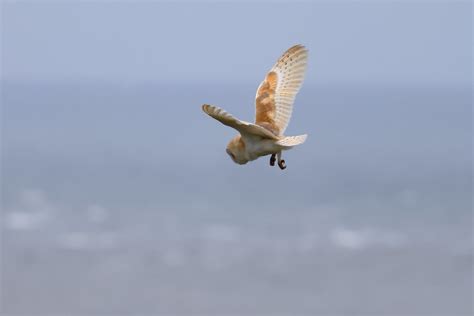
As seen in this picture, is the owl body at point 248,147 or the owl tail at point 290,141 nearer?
the owl tail at point 290,141

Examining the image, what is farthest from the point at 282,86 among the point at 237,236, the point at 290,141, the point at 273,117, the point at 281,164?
the point at 237,236

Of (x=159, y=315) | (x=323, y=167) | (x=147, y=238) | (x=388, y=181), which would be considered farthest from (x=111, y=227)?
(x=323, y=167)

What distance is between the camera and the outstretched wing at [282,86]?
1176 centimetres

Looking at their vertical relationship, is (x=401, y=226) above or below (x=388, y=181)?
below

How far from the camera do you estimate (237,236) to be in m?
88.8

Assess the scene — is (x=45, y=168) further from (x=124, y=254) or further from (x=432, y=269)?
(x=432, y=269)

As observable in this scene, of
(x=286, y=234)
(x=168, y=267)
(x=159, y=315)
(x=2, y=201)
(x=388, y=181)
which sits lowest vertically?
(x=159, y=315)

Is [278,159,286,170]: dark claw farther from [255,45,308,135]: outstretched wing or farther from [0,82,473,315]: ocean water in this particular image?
[0,82,473,315]: ocean water

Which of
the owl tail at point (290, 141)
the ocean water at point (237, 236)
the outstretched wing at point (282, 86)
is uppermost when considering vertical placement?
the ocean water at point (237, 236)

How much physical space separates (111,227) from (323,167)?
181ft

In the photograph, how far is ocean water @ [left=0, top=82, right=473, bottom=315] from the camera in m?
68.3

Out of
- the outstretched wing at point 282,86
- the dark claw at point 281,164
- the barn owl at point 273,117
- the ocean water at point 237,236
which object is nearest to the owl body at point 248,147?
the barn owl at point 273,117

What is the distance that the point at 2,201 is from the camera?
10769 centimetres

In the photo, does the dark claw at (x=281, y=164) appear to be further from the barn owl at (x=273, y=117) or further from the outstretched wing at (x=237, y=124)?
the outstretched wing at (x=237, y=124)
